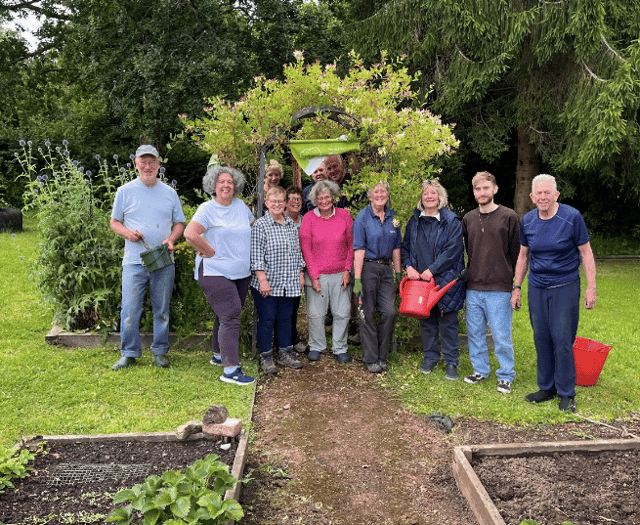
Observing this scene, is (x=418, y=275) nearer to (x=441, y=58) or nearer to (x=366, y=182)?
(x=366, y=182)

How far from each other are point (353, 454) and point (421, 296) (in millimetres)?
1711

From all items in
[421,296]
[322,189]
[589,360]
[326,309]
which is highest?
[322,189]

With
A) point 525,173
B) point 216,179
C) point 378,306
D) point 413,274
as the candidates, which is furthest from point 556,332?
point 525,173

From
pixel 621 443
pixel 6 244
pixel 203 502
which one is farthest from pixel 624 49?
pixel 6 244

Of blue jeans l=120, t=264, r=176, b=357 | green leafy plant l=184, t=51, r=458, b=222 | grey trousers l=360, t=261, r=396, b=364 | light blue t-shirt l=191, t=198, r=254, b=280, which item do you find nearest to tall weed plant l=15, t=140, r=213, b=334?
blue jeans l=120, t=264, r=176, b=357

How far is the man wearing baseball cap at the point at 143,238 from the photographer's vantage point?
5250 millimetres

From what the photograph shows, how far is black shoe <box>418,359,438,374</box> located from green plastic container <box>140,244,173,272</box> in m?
2.56

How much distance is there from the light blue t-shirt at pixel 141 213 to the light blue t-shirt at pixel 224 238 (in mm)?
522

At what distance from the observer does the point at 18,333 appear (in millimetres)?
6379

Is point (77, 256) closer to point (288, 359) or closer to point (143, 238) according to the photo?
point (143, 238)

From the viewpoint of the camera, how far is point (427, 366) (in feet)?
18.4

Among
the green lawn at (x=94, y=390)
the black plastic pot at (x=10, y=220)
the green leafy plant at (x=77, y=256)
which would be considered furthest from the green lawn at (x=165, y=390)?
the black plastic pot at (x=10, y=220)

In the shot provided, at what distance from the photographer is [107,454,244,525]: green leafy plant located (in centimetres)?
265

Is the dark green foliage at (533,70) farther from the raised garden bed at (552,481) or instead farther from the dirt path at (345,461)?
the raised garden bed at (552,481)
